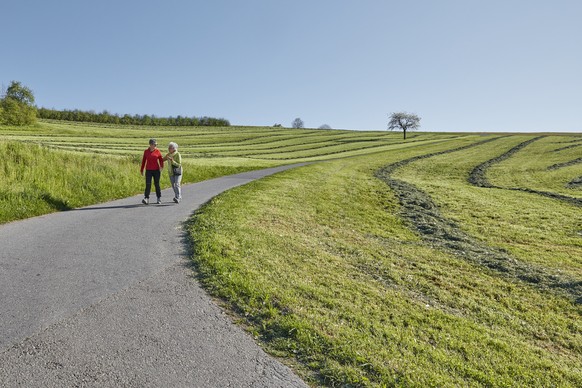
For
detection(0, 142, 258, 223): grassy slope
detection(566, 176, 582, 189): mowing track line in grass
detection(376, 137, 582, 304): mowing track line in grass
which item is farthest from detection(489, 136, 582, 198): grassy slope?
detection(0, 142, 258, 223): grassy slope

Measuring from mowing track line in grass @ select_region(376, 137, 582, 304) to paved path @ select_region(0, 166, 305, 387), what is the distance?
7.87 m

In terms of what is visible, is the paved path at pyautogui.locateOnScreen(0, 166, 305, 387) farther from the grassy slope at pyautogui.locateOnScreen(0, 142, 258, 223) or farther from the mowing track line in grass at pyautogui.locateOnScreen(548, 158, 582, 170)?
the mowing track line in grass at pyautogui.locateOnScreen(548, 158, 582, 170)

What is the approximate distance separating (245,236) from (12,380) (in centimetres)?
605

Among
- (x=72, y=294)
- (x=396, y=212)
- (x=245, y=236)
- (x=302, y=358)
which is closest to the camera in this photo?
(x=302, y=358)

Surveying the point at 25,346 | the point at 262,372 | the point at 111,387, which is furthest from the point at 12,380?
the point at 262,372

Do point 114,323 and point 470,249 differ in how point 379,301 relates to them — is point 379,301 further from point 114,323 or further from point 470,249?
point 470,249

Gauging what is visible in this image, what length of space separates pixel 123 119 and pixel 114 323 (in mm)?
144352

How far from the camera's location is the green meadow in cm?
466

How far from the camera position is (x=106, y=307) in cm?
529

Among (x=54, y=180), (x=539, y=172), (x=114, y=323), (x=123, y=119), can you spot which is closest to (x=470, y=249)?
(x=114, y=323)

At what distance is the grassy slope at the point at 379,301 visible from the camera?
451cm

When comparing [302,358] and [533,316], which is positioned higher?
[302,358]

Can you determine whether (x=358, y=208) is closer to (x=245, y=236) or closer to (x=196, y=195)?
(x=196, y=195)

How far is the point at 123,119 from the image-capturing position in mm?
132750
